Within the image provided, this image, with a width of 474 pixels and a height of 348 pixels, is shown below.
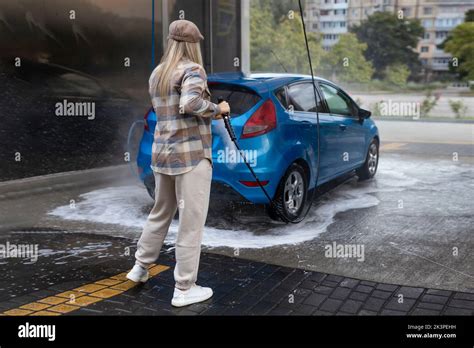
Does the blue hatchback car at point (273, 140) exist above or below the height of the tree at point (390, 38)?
below

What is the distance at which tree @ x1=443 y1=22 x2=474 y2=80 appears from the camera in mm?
28219

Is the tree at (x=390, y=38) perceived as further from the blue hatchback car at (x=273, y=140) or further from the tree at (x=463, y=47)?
the blue hatchback car at (x=273, y=140)

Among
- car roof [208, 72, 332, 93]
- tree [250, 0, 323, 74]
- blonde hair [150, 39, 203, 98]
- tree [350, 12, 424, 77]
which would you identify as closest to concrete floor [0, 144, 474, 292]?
car roof [208, 72, 332, 93]

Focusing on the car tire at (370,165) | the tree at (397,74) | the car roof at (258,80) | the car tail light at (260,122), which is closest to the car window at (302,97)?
the car roof at (258,80)

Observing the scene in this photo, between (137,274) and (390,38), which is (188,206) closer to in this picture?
(137,274)

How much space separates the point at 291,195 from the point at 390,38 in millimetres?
25913

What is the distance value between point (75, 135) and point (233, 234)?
4.11 m

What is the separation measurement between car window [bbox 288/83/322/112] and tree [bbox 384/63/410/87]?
79.7 ft

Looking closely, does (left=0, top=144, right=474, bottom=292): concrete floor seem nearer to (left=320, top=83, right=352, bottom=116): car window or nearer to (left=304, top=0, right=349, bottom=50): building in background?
(left=320, top=83, right=352, bottom=116): car window

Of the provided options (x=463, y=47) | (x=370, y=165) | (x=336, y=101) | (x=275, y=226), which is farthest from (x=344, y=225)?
(x=463, y=47)

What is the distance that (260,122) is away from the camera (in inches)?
244

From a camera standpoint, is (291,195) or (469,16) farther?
(469,16)

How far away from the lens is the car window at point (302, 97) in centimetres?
675
